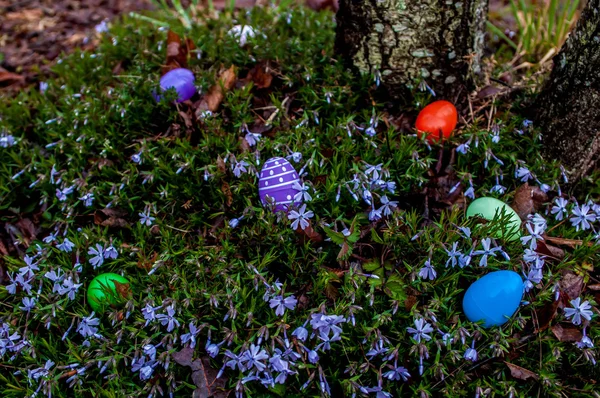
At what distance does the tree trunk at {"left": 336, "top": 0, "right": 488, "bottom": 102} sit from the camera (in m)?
2.85

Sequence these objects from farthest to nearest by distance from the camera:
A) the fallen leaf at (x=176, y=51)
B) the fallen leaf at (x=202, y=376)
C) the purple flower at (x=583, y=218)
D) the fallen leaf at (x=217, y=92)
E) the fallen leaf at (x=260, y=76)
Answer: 1. the fallen leaf at (x=176, y=51)
2. the fallen leaf at (x=260, y=76)
3. the fallen leaf at (x=217, y=92)
4. the purple flower at (x=583, y=218)
5. the fallen leaf at (x=202, y=376)

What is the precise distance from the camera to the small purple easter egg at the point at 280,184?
2.54 m

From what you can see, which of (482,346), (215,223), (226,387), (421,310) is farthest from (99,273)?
(482,346)

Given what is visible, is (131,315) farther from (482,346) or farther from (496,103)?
(496,103)

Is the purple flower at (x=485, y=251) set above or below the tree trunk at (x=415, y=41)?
below

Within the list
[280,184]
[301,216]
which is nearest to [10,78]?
[280,184]

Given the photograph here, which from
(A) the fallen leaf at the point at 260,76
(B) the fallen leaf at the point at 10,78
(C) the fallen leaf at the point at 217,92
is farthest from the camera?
(B) the fallen leaf at the point at 10,78

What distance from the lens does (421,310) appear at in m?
2.36

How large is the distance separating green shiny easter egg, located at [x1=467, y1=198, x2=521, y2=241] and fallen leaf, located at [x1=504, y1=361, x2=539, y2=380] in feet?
1.79

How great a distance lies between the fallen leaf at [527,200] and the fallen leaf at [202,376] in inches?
63.1

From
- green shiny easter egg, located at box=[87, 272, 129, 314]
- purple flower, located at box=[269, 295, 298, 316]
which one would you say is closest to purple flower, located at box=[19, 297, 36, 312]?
green shiny easter egg, located at box=[87, 272, 129, 314]

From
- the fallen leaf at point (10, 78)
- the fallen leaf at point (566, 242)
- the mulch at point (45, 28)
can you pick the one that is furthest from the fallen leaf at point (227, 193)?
the fallen leaf at point (10, 78)

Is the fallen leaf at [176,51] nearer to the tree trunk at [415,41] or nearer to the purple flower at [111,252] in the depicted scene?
the tree trunk at [415,41]

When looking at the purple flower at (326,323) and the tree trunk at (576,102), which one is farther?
the tree trunk at (576,102)
